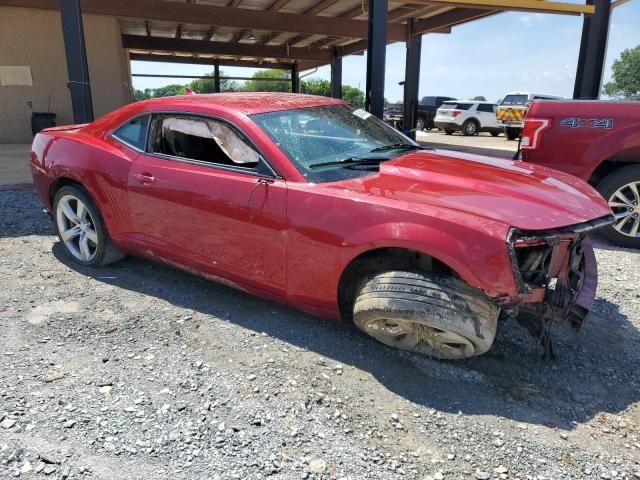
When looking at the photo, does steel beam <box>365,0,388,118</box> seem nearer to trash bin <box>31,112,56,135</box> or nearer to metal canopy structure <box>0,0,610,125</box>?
metal canopy structure <box>0,0,610,125</box>

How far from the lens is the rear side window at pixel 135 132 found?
3.77 meters

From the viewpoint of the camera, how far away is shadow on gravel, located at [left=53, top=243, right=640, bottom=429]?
8.32 feet

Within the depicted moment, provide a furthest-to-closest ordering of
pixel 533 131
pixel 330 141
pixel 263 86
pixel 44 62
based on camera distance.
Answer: pixel 263 86
pixel 44 62
pixel 533 131
pixel 330 141

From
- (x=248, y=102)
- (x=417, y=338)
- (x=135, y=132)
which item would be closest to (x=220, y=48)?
(x=135, y=132)

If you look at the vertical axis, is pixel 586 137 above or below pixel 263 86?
below

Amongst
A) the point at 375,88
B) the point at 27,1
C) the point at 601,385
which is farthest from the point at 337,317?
the point at 27,1

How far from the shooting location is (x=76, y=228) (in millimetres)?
4289

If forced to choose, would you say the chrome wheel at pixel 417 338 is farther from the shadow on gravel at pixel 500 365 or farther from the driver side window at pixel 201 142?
the driver side window at pixel 201 142

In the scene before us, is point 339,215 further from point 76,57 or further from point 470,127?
point 470,127

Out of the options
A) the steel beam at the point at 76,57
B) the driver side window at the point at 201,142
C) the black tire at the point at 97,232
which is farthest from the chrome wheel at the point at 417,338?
the steel beam at the point at 76,57

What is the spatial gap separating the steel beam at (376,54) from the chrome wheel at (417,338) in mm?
5819

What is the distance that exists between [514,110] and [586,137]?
16.7m

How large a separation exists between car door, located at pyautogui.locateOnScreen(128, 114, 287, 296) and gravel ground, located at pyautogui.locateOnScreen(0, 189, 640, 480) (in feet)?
1.29

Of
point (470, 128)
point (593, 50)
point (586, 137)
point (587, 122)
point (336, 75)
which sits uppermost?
point (336, 75)
